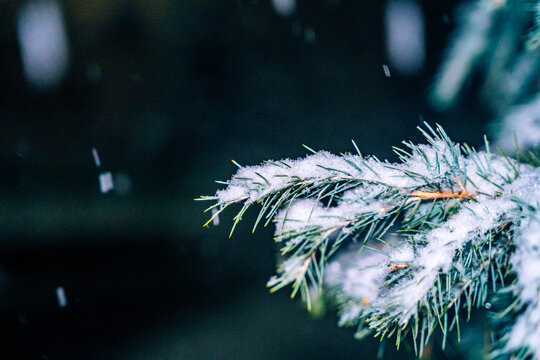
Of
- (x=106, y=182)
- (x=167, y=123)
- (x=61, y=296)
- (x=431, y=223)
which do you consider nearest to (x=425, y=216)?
(x=431, y=223)

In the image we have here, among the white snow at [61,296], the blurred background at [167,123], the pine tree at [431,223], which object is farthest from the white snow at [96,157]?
the pine tree at [431,223]

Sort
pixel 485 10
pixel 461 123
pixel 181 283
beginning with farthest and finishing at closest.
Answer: pixel 181 283
pixel 461 123
pixel 485 10

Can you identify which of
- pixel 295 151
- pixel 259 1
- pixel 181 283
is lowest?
pixel 181 283

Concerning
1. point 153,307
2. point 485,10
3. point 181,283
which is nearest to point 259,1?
point 485,10

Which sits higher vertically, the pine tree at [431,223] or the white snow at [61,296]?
the white snow at [61,296]

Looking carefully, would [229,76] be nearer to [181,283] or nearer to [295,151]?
[295,151]

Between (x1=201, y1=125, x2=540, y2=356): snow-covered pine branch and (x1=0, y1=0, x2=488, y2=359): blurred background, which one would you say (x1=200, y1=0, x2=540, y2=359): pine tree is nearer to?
(x1=201, y1=125, x2=540, y2=356): snow-covered pine branch

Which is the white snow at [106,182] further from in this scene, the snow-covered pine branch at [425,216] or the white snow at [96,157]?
the snow-covered pine branch at [425,216]

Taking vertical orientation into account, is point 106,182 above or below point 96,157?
below

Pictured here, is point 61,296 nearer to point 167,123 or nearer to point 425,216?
point 167,123
